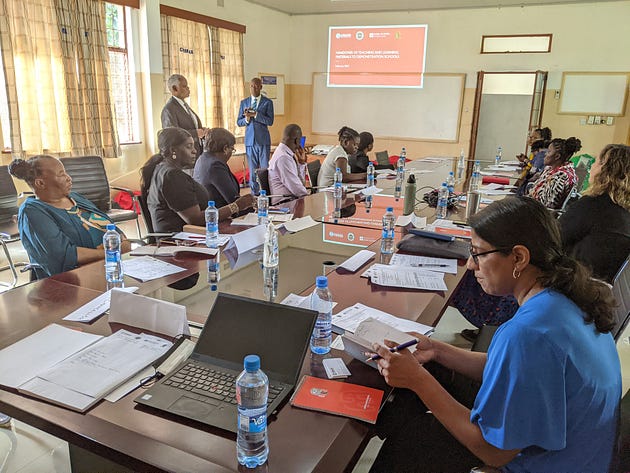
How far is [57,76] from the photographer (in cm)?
524

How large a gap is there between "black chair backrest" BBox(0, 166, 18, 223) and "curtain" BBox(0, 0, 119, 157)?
1467 millimetres

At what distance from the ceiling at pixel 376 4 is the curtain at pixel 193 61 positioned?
1.58m

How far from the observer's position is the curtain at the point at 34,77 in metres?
4.78

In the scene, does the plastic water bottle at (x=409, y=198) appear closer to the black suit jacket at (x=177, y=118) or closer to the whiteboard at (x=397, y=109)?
the black suit jacket at (x=177, y=118)

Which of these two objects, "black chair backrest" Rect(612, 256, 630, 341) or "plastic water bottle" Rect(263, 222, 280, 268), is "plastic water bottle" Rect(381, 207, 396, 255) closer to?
"plastic water bottle" Rect(263, 222, 280, 268)

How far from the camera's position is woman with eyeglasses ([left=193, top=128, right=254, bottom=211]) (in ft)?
10.5

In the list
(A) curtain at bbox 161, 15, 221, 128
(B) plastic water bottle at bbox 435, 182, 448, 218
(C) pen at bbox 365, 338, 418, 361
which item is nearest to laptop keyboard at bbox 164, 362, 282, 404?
(C) pen at bbox 365, 338, 418, 361

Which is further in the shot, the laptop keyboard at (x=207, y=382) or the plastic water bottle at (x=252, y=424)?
the laptop keyboard at (x=207, y=382)

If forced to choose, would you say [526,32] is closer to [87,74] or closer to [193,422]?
[87,74]

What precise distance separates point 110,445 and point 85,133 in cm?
531

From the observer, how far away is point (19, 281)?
373 centimetres

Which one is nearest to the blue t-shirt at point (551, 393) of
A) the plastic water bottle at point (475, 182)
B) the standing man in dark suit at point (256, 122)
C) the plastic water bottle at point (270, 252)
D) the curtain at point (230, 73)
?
the plastic water bottle at point (270, 252)

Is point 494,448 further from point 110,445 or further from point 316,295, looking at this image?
point 110,445

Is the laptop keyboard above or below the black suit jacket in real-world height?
below
